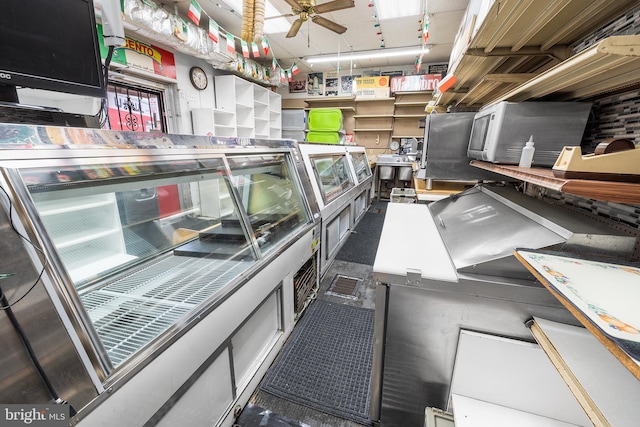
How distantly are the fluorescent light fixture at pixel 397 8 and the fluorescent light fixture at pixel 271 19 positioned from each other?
1470mm

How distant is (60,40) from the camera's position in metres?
1.07

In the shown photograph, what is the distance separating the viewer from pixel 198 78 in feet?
15.2

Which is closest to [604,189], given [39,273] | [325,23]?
[39,273]

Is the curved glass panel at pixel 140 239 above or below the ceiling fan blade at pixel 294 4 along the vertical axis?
below

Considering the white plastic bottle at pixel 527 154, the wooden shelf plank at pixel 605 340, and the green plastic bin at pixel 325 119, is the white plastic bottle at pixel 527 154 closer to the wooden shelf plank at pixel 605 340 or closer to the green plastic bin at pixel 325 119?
the wooden shelf plank at pixel 605 340

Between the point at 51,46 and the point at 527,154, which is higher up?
the point at 51,46

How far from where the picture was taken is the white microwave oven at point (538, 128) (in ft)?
4.18

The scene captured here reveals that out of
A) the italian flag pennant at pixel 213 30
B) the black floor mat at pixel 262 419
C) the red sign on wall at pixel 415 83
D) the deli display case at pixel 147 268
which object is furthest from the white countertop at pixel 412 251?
the red sign on wall at pixel 415 83

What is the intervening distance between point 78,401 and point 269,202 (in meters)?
1.72

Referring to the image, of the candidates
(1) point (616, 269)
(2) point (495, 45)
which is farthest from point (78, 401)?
(2) point (495, 45)

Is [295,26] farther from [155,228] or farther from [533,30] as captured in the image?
[155,228]

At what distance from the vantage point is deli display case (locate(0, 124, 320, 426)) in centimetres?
63

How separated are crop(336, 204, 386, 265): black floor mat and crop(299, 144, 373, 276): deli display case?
10 centimetres

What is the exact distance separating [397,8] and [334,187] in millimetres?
2847
